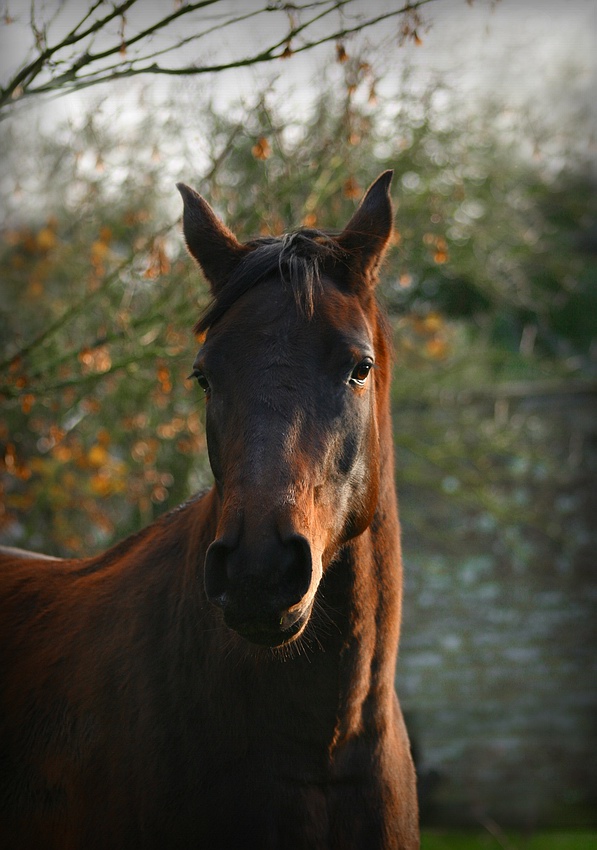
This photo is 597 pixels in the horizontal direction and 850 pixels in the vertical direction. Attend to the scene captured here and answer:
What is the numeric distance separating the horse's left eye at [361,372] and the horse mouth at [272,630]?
76 cm

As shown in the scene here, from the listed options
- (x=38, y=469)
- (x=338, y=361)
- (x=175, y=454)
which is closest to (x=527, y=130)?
(x=175, y=454)

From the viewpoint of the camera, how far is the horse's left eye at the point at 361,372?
251 centimetres

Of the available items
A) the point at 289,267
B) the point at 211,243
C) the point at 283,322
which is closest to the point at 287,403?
the point at 283,322

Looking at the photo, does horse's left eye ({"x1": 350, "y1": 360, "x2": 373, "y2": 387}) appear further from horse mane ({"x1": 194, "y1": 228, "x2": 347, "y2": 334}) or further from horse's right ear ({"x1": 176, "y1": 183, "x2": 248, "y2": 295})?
horse's right ear ({"x1": 176, "y1": 183, "x2": 248, "y2": 295})

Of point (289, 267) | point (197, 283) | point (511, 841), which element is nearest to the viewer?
point (289, 267)

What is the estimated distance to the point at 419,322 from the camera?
10508mm

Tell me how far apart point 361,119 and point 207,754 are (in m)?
5.40

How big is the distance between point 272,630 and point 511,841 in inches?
289

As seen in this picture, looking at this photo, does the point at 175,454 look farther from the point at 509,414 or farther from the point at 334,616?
the point at 334,616

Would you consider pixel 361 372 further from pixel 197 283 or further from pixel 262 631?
pixel 197 283

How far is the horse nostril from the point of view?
6.55 ft

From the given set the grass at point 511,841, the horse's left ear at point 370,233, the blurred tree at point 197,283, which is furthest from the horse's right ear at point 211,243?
the grass at point 511,841

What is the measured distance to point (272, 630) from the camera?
6.73ft

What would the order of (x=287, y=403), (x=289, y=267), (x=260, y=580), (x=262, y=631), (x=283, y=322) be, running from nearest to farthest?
(x=260, y=580), (x=262, y=631), (x=287, y=403), (x=283, y=322), (x=289, y=267)
